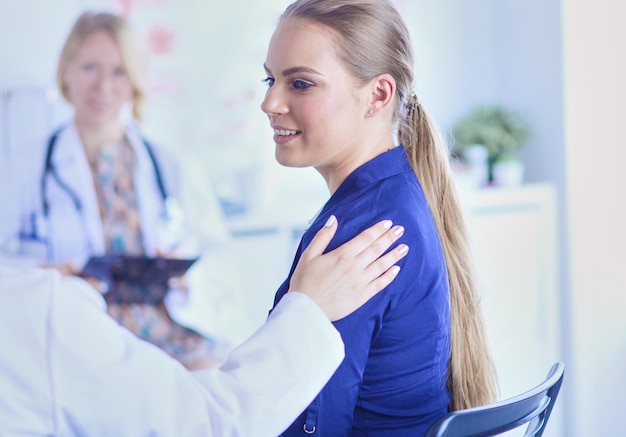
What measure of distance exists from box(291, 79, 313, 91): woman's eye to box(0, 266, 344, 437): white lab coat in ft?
1.30

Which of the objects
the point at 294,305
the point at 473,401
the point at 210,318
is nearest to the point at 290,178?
the point at 210,318

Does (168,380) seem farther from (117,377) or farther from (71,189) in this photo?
(71,189)

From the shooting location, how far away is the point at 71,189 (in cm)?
245

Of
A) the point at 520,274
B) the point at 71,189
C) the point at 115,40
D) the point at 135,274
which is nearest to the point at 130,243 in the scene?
the point at 135,274

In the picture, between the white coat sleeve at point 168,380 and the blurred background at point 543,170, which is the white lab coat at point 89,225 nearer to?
the blurred background at point 543,170

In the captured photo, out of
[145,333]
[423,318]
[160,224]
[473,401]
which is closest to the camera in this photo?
[423,318]

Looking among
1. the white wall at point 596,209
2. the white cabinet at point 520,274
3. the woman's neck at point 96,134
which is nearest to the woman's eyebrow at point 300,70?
the woman's neck at point 96,134

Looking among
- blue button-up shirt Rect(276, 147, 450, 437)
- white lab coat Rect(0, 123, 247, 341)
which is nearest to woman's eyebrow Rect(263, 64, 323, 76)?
blue button-up shirt Rect(276, 147, 450, 437)

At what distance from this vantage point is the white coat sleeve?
0.83 meters

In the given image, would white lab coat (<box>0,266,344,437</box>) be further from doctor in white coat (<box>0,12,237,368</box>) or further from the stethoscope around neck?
the stethoscope around neck

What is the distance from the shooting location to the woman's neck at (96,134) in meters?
2.52

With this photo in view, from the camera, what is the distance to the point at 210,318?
2.45 m

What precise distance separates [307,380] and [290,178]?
219 centimetres

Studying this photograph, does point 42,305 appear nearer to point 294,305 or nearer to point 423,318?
point 294,305
